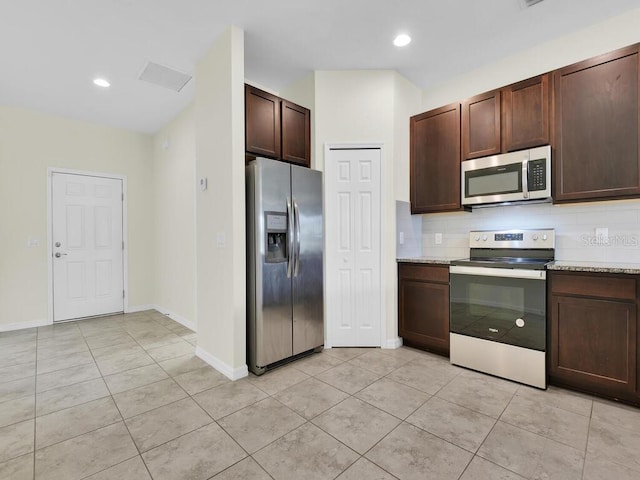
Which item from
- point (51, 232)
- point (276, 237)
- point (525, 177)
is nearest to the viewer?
point (525, 177)

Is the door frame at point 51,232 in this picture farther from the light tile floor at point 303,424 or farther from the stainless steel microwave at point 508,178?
the stainless steel microwave at point 508,178

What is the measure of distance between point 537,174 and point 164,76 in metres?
3.81

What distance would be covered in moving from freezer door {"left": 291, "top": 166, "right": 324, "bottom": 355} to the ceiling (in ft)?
3.82

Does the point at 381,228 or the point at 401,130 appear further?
the point at 401,130

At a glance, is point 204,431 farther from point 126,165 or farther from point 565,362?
point 126,165

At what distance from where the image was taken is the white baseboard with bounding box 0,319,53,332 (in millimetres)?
3988

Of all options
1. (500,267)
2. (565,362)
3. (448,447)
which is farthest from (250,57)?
(565,362)

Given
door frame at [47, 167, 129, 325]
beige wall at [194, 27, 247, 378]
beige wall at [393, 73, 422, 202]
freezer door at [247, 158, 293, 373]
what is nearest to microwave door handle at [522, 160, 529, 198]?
beige wall at [393, 73, 422, 202]

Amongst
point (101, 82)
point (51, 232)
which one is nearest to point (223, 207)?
point (101, 82)

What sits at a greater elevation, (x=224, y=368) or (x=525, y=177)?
(x=525, y=177)

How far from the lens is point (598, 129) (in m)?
2.35

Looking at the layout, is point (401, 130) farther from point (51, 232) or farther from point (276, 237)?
point (51, 232)

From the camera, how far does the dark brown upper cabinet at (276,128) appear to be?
9.24 feet

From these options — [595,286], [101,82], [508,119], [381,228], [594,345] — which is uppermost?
[101,82]
